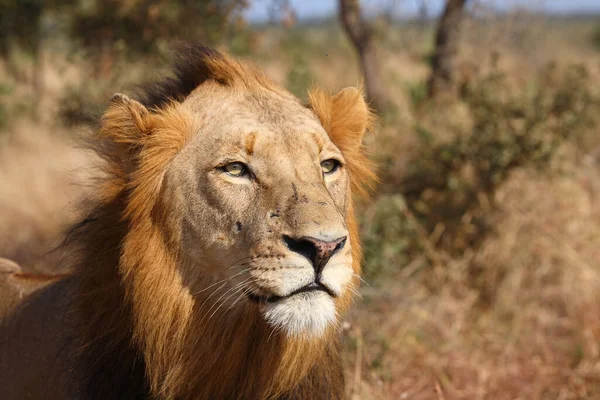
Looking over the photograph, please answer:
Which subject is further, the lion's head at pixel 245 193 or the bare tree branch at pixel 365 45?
the bare tree branch at pixel 365 45

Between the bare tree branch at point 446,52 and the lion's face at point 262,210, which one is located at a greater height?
the bare tree branch at point 446,52

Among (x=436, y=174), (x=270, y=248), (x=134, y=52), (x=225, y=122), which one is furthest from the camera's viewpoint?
(x=134, y=52)

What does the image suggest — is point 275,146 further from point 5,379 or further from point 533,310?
point 533,310

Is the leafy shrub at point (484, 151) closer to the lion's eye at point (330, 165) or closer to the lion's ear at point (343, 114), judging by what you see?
the lion's ear at point (343, 114)

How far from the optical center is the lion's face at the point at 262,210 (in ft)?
8.78

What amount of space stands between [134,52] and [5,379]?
501 centimetres

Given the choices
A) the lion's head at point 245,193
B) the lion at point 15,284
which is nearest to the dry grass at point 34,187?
the lion at point 15,284

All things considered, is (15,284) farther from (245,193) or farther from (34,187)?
(34,187)

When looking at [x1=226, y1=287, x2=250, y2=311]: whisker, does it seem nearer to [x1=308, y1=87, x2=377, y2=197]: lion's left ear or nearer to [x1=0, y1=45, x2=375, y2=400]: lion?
[x1=0, y1=45, x2=375, y2=400]: lion

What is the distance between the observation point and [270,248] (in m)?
2.74

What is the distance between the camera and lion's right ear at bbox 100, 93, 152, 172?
10.1 feet

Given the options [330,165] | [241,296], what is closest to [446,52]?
[330,165]

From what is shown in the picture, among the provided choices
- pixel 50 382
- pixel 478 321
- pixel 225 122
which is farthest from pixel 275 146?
pixel 478 321

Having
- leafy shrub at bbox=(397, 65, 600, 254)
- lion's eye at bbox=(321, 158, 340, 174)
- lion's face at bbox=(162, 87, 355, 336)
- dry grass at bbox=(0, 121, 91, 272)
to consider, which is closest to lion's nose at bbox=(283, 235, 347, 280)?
lion's face at bbox=(162, 87, 355, 336)
